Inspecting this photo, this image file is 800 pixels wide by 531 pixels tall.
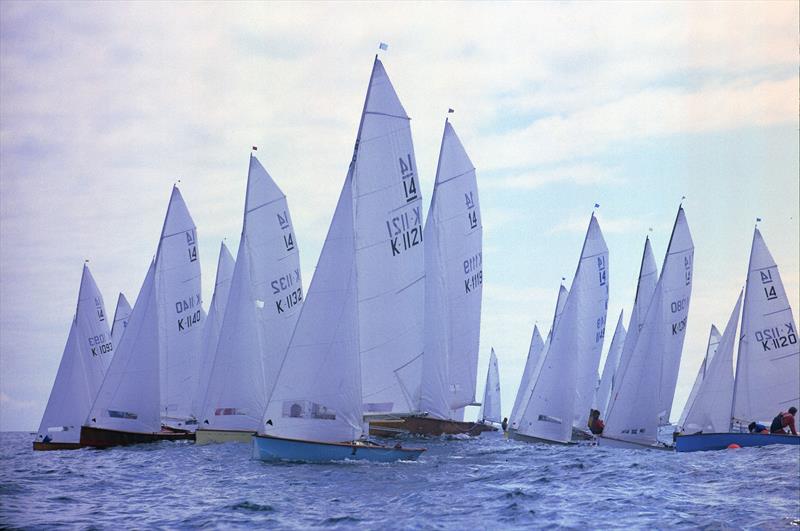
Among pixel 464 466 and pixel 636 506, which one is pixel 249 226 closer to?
pixel 464 466

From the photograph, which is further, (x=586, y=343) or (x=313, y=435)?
(x=586, y=343)

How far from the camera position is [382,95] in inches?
1141

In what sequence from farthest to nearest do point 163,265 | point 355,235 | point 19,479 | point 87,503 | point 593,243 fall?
point 593,243, point 163,265, point 355,235, point 19,479, point 87,503

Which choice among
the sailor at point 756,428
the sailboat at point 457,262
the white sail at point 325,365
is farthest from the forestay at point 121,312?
the sailor at point 756,428

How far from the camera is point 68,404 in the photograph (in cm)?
3800

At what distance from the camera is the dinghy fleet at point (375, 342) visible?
1035 inches

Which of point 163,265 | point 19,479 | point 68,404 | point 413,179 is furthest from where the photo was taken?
point 163,265

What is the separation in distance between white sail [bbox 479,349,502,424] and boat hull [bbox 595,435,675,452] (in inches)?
1525

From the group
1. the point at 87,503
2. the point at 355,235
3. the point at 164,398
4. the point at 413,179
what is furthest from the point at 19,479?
the point at 164,398

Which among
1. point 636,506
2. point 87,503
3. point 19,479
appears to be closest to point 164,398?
point 19,479

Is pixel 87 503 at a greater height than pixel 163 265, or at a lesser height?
lesser

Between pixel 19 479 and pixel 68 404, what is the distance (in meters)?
13.3

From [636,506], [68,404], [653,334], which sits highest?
[653,334]

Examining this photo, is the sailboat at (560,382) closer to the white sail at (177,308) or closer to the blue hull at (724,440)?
the blue hull at (724,440)
